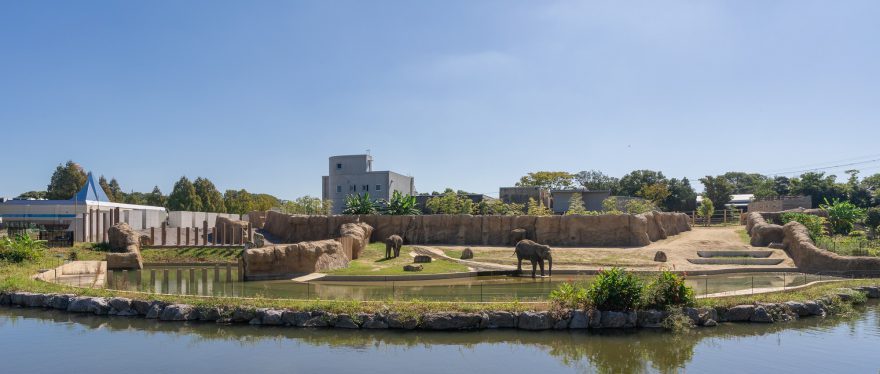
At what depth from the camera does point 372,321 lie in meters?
16.5

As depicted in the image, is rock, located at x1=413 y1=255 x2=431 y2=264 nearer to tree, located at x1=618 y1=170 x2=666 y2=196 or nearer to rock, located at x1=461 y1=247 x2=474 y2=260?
rock, located at x1=461 y1=247 x2=474 y2=260

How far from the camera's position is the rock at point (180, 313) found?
57.6ft

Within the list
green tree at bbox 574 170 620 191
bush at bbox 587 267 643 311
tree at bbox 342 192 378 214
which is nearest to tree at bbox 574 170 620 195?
green tree at bbox 574 170 620 191

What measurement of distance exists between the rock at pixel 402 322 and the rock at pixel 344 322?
862mm

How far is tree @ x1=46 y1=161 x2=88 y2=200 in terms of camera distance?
74188 millimetres

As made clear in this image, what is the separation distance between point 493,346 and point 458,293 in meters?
6.27

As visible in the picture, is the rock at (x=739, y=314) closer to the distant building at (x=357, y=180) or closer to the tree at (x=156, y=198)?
the distant building at (x=357, y=180)

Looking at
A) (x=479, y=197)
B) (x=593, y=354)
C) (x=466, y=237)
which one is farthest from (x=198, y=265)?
(x=479, y=197)

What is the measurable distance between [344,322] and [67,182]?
70667mm

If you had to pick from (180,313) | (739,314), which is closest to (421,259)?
(180,313)

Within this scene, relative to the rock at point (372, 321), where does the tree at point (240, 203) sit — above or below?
above

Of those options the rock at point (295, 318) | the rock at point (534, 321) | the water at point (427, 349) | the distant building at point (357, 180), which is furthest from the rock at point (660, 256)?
the distant building at point (357, 180)

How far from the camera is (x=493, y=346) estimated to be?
Answer: 15062mm

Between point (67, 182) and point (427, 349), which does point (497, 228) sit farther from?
point (67, 182)
